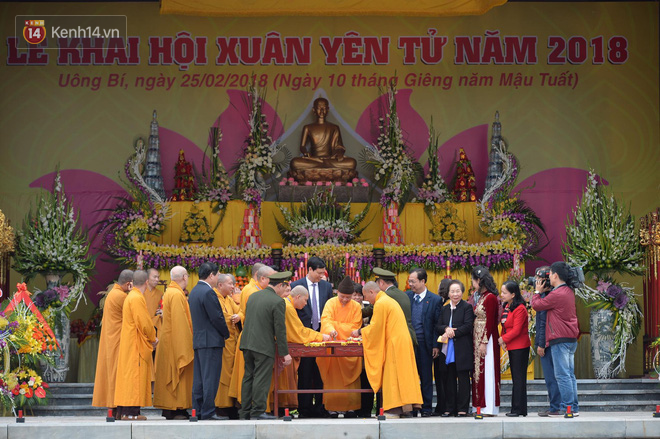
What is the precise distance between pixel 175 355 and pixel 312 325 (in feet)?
5.18

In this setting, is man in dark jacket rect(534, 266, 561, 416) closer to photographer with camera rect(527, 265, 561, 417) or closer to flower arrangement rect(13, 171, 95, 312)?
photographer with camera rect(527, 265, 561, 417)

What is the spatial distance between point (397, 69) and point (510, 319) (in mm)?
8230

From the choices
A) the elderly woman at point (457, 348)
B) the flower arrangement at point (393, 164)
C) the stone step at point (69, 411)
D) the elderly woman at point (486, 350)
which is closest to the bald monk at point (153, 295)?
the stone step at point (69, 411)

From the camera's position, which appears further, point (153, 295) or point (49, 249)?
point (49, 249)

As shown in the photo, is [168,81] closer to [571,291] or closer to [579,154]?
[579,154]

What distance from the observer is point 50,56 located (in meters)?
18.1

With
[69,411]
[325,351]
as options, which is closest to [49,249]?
[69,411]

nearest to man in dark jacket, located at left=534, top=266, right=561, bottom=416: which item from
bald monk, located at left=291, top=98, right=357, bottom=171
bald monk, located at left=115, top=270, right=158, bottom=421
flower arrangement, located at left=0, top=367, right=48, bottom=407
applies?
bald monk, located at left=115, top=270, right=158, bottom=421

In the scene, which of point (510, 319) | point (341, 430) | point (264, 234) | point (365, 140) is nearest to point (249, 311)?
point (341, 430)

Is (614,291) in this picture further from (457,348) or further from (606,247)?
(457,348)

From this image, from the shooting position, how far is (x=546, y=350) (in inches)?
430

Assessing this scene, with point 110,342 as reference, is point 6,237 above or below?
above

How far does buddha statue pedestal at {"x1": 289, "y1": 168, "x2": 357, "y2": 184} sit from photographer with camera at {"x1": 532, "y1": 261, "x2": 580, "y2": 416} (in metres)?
6.96

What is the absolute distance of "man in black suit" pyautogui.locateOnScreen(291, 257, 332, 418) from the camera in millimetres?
11242
